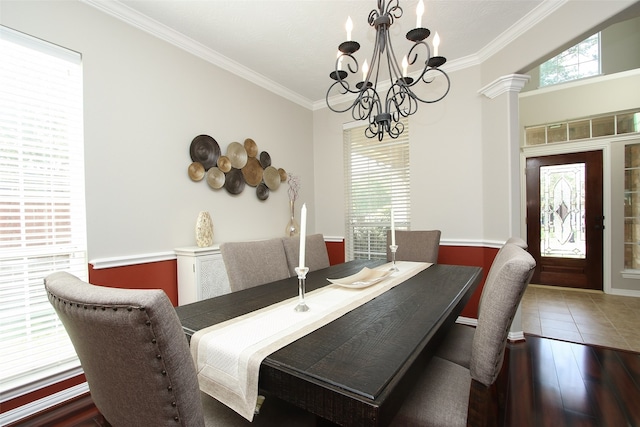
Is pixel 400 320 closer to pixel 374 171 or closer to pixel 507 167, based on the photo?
pixel 507 167

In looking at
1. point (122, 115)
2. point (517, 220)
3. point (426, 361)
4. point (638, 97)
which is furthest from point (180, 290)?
point (638, 97)

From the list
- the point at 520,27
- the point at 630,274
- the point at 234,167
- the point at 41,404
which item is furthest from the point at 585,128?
the point at 41,404

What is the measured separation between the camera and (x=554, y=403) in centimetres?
183

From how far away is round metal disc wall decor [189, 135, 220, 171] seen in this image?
2619 mm

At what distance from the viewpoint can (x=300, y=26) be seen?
2.42m

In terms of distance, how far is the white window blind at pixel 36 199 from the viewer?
5.59 ft

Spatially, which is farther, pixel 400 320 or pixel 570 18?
pixel 570 18

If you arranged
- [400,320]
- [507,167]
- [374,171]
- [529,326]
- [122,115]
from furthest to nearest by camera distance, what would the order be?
[374,171] < [529,326] < [507,167] < [122,115] < [400,320]

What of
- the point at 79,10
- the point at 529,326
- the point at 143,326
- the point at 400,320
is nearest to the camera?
the point at 143,326

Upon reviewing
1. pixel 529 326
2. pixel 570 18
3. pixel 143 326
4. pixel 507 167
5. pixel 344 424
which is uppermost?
pixel 570 18

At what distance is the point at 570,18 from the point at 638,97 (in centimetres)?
288

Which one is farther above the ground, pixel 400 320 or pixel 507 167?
pixel 507 167

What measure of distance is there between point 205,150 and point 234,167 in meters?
0.35

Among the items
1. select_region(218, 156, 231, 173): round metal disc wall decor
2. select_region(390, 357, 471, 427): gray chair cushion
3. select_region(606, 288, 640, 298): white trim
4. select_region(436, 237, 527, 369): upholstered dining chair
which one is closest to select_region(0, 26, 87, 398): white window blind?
select_region(218, 156, 231, 173): round metal disc wall decor
